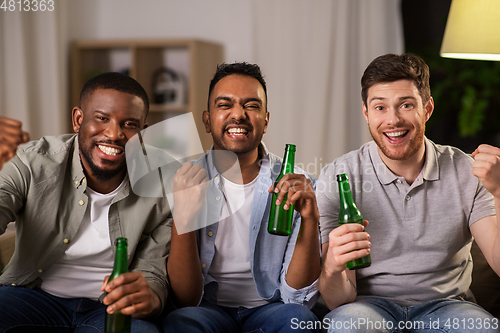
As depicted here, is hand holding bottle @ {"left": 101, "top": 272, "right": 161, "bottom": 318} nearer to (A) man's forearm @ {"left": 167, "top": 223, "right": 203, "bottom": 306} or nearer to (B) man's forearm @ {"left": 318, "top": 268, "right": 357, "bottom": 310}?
(A) man's forearm @ {"left": 167, "top": 223, "right": 203, "bottom": 306}

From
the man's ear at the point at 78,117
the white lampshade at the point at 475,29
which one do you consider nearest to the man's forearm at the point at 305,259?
the man's ear at the point at 78,117

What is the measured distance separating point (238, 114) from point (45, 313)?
2.51 ft

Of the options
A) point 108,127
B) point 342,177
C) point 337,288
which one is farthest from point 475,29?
point 108,127

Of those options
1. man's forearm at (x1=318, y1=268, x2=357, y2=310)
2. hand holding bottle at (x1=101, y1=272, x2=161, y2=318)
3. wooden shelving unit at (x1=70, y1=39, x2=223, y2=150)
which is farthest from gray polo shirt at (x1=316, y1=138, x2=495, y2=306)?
wooden shelving unit at (x1=70, y1=39, x2=223, y2=150)

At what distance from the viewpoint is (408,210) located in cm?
136

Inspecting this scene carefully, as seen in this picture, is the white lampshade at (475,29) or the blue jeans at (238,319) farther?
the white lampshade at (475,29)

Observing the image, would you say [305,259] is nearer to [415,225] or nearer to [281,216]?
[281,216]

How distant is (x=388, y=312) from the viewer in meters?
1.29

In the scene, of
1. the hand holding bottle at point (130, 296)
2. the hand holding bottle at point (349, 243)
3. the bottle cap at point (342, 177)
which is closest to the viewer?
the hand holding bottle at point (130, 296)

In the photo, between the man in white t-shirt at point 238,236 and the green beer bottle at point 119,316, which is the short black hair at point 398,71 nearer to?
the man in white t-shirt at point 238,236

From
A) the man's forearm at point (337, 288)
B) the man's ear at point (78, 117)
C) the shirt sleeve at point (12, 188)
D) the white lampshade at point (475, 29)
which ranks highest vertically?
the white lampshade at point (475, 29)

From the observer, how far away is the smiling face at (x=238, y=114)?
53.5 inches

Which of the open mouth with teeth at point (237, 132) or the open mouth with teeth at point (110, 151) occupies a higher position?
the open mouth with teeth at point (237, 132)

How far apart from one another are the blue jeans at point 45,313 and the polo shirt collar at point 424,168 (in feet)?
2.55
